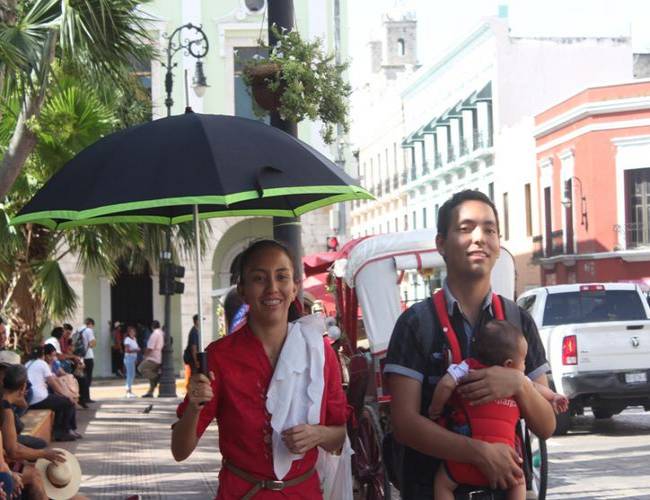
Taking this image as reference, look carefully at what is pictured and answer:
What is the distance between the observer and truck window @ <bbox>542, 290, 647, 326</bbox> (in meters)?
17.0

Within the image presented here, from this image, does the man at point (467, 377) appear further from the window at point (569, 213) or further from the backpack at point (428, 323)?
the window at point (569, 213)

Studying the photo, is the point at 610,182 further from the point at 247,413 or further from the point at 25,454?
the point at 247,413

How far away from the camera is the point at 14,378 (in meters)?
10.8

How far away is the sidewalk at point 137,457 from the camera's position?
1270 cm

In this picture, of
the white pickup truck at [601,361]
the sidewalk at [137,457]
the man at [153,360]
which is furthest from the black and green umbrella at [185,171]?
the man at [153,360]

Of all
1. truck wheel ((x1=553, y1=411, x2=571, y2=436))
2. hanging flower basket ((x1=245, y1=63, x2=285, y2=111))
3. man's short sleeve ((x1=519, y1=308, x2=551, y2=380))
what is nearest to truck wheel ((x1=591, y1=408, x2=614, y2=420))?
truck wheel ((x1=553, y1=411, x2=571, y2=436))

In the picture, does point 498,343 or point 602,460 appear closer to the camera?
point 498,343

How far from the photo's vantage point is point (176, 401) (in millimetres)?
27297

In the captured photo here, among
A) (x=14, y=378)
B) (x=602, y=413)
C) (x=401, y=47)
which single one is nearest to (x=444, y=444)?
(x=14, y=378)

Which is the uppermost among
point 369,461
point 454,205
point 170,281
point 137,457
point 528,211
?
point 528,211

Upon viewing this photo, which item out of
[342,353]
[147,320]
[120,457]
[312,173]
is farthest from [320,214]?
[312,173]

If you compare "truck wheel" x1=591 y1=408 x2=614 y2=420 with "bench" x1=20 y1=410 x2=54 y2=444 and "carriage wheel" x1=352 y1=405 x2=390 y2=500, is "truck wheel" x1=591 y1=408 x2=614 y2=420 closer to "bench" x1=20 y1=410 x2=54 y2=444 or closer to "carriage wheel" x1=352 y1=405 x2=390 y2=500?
"bench" x1=20 y1=410 x2=54 y2=444

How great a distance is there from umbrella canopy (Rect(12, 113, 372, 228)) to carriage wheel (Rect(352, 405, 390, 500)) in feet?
10.3

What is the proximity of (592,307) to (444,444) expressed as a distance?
13466mm
